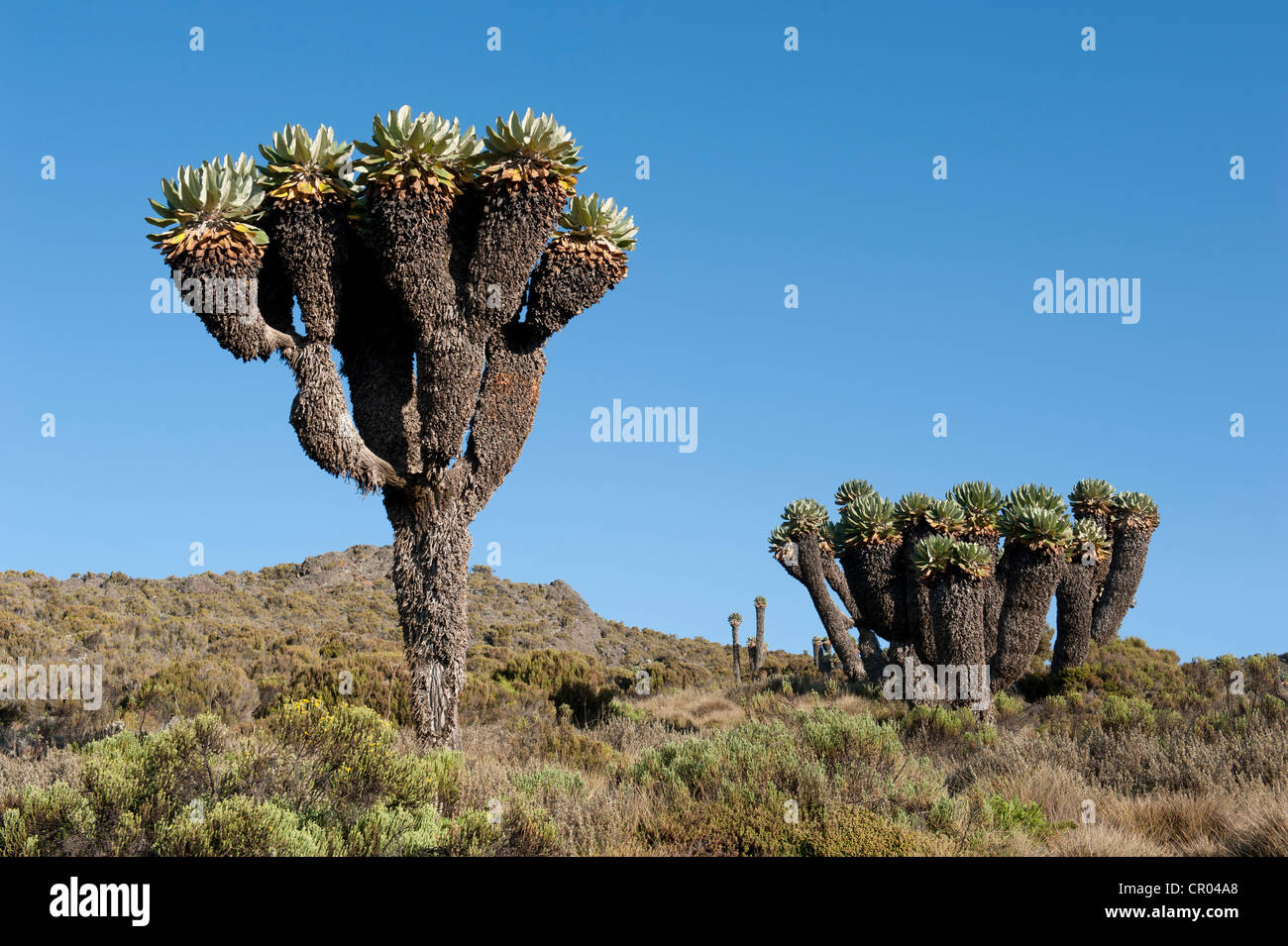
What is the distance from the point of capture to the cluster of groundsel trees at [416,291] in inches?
393

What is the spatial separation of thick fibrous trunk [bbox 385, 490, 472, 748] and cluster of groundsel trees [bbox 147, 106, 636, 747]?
0.03 meters

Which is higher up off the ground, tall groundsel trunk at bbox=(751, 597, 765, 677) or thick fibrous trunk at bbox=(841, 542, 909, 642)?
thick fibrous trunk at bbox=(841, 542, 909, 642)

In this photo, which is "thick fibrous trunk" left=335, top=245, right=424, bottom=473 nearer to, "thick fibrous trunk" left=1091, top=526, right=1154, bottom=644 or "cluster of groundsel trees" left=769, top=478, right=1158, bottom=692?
"cluster of groundsel trees" left=769, top=478, right=1158, bottom=692

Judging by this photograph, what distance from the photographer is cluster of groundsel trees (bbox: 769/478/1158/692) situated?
18.2 m

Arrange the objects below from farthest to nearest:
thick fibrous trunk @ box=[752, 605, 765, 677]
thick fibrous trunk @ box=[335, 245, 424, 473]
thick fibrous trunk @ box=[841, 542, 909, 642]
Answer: thick fibrous trunk @ box=[752, 605, 765, 677] < thick fibrous trunk @ box=[841, 542, 909, 642] < thick fibrous trunk @ box=[335, 245, 424, 473]

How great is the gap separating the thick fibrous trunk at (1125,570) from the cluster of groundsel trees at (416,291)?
20.4 metres

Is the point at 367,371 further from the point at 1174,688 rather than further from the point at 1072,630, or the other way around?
the point at 1174,688

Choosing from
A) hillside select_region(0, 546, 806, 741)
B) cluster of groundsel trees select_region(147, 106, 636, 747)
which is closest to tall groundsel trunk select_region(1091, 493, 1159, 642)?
hillside select_region(0, 546, 806, 741)

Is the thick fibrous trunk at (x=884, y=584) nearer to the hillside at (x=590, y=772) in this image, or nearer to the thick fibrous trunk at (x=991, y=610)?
the thick fibrous trunk at (x=991, y=610)

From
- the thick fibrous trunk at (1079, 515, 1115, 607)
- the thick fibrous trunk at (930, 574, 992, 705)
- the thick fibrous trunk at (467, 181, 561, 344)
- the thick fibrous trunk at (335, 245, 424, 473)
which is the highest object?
the thick fibrous trunk at (467, 181, 561, 344)

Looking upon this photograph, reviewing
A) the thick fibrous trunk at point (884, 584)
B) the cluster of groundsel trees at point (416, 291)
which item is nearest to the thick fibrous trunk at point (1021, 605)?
the thick fibrous trunk at point (884, 584)

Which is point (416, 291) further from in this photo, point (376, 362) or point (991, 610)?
point (991, 610)
